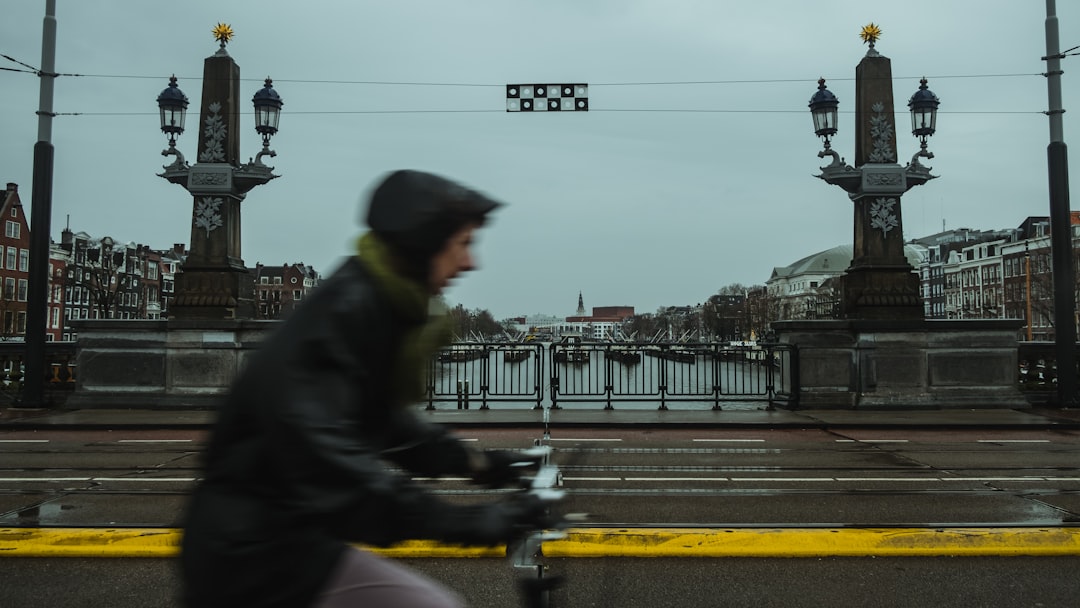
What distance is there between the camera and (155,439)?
36.1ft

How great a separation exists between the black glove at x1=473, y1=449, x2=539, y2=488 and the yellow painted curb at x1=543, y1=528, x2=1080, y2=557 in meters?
2.89

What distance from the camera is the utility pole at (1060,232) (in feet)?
46.7

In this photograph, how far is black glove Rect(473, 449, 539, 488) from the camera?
2.12 m

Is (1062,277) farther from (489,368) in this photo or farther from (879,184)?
(489,368)

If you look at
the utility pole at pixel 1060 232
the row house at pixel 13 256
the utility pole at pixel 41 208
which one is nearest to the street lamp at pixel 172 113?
the utility pole at pixel 41 208

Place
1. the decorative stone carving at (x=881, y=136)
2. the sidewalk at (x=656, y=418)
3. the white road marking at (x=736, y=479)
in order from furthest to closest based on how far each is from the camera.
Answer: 1. the decorative stone carving at (x=881, y=136)
2. the sidewalk at (x=656, y=418)
3. the white road marking at (x=736, y=479)

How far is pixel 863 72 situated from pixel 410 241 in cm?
1609

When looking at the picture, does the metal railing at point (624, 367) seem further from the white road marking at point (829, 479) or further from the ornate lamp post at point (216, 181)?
the white road marking at point (829, 479)

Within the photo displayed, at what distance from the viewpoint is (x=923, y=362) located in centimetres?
1477

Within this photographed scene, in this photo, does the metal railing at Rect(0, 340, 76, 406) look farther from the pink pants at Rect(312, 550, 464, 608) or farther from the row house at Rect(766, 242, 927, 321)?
the row house at Rect(766, 242, 927, 321)

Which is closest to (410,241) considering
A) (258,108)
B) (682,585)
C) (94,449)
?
(682,585)

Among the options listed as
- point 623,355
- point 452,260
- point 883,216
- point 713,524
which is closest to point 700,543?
point 713,524

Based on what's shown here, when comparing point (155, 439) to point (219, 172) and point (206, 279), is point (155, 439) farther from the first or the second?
point (219, 172)

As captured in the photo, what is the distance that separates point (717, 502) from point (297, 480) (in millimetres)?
5477
